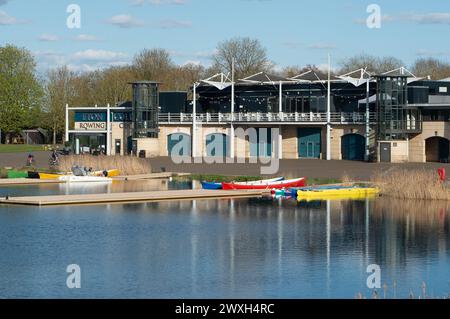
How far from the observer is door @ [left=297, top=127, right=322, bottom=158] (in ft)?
276

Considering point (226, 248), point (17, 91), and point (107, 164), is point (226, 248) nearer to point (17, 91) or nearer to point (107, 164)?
point (107, 164)

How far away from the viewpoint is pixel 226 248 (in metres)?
36.3

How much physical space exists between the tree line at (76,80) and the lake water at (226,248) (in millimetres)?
66785

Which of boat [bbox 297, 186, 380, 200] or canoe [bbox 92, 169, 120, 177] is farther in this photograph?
canoe [bbox 92, 169, 120, 177]

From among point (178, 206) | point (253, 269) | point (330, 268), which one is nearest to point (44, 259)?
point (253, 269)

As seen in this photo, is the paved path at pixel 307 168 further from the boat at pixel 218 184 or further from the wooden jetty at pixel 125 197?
the wooden jetty at pixel 125 197

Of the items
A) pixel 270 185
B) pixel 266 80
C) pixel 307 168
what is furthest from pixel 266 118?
pixel 270 185

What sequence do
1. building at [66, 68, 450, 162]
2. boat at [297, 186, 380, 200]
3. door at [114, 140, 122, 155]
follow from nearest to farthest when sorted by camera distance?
boat at [297, 186, 380, 200] < building at [66, 68, 450, 162] < door at [114, 140, 122, 155]

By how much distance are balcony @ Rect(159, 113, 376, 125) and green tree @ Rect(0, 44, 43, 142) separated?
109 ft

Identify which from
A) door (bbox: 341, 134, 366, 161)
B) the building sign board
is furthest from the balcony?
the building sign board

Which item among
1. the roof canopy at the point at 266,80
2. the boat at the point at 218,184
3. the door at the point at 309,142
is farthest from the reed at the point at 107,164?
the roof canopy at the point at 266,80

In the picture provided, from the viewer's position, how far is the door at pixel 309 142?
84062 millimetres

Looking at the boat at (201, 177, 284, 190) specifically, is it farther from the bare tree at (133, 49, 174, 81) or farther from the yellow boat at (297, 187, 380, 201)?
the bare tree at (133, 49, 174, 81)

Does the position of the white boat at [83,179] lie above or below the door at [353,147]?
below
